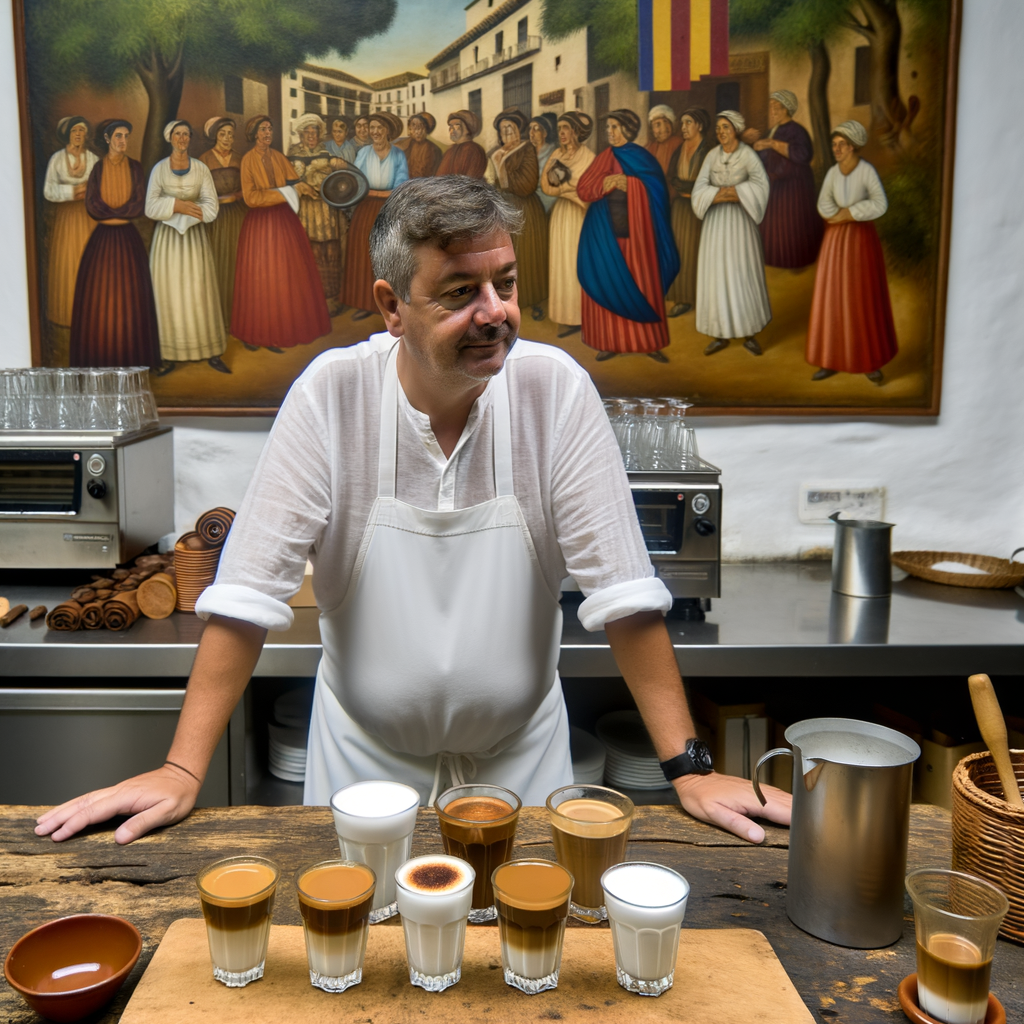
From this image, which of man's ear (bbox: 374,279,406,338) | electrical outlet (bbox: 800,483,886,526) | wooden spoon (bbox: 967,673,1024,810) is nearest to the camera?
wooden spoon (bbox: 967,673,1024,810)

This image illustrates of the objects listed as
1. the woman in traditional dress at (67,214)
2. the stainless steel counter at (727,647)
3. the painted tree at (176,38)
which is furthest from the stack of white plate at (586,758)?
the painted tree at (176,38)

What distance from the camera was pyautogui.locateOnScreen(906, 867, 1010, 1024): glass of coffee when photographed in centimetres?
89

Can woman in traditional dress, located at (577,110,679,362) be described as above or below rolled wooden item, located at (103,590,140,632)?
above

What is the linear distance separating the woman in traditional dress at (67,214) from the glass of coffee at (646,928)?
261cm

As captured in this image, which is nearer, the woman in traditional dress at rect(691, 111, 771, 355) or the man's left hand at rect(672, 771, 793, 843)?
the man's left hand at rect(672, 771, 793, 843)

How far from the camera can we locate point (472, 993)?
0.95 metres

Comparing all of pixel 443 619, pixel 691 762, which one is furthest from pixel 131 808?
pixel 691 762

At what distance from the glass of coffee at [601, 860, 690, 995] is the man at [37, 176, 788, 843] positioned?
0.45 meters

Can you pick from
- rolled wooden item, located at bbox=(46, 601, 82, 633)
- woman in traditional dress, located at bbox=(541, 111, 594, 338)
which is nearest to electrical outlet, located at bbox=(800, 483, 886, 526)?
woman in traditional dress, located at bbox=(541, 111, 594, 338)

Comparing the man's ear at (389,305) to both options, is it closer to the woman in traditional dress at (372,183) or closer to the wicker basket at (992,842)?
the wicker basket at (992,842)

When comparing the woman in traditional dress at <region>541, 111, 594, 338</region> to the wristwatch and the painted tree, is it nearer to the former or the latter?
the painted tree

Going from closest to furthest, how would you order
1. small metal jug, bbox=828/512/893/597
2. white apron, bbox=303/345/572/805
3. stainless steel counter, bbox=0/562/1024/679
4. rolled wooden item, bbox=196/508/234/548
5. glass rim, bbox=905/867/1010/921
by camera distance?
glass rim, bbox=905/867/1010/921, white apron, bbox=303/345/572/805, stainless steel counter, bbox=0/562/1024/679, rolled wooden item, bbox=196/508/234/548, small metal jug, bbox=828/512/893/597

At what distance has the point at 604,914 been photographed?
3.59ft

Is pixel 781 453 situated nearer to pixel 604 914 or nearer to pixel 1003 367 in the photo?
pixel 1003 367
